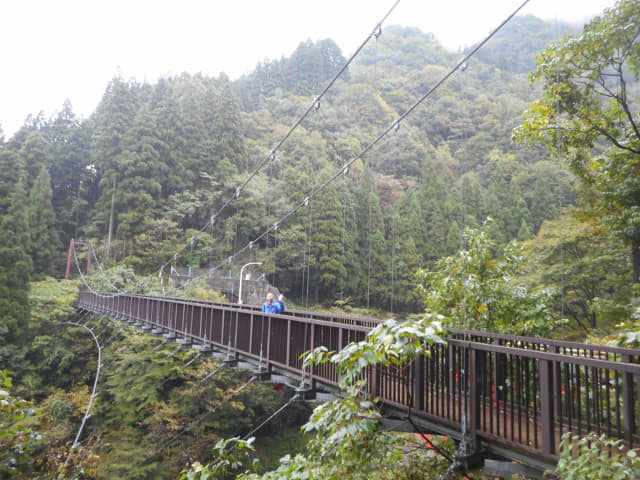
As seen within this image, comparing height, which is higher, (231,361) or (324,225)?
(324,225)

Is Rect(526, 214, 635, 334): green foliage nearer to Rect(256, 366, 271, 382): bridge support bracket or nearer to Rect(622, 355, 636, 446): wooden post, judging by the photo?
Rect(256, 366, 271, 382): bridge support bracket

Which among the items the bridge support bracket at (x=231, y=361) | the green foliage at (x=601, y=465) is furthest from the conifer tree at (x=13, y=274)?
the green foliage at (x=601, y=465)

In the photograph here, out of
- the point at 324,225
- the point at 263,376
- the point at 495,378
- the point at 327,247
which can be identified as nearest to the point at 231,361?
the point at 263,376

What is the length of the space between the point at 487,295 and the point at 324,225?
17.0m

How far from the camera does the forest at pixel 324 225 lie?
16.6 ft

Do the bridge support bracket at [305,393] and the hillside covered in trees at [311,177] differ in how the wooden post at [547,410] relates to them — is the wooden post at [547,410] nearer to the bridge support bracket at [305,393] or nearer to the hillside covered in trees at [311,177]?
the bridge support bracket at [305,393]

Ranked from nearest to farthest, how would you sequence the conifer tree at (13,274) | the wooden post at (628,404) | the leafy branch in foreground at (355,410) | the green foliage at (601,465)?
the green foliage at (601,465)
the wooden post at (628,404)
the leafy branch in foreground at (355,410)
the conifer tree at (13,274)

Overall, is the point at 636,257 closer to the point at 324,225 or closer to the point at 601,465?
the point at 601,465

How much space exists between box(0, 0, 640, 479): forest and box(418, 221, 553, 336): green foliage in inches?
1.1

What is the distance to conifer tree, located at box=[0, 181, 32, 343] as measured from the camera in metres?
16.0

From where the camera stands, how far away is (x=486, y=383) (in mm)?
2629

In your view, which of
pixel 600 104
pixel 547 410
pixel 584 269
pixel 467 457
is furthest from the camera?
pixel 584 269

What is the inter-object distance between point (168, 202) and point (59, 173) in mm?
10287

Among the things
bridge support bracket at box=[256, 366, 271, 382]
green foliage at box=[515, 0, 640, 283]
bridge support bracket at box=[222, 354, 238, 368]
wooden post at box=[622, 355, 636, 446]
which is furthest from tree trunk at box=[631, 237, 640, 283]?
bridge support bracket at box=[222, 354, 238, 368]
